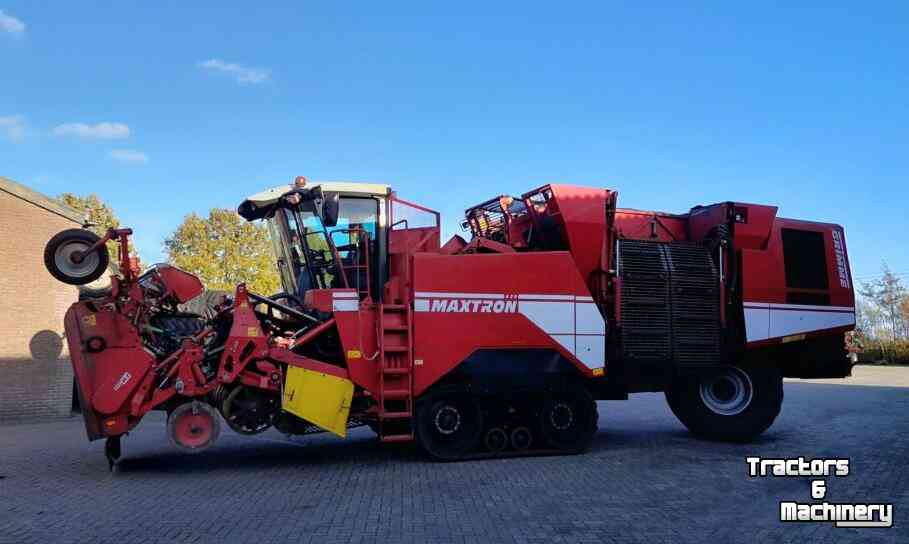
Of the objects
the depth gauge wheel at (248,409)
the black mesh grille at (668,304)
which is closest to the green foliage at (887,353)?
the black mesh grille at (668,304)

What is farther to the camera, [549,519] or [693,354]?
[693,354]

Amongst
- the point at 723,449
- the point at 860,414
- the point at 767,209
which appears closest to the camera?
the point at 723,449

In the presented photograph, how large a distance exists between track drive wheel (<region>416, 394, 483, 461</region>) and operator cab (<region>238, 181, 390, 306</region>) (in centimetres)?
165

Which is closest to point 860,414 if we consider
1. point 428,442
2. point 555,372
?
point 555,372

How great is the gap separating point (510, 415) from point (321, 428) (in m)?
2.44

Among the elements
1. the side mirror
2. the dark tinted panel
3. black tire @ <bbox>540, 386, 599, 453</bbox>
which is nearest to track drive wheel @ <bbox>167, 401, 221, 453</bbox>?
the side mirror

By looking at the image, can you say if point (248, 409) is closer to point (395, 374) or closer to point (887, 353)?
point (395, 374)

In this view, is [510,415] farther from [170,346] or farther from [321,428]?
[170,346]

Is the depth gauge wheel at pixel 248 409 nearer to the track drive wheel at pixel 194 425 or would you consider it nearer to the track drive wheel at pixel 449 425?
the track drive wheel at pixel 194 425

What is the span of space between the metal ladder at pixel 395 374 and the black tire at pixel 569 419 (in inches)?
71.1

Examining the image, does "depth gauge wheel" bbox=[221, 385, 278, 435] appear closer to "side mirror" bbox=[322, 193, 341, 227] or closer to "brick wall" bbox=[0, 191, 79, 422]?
"side mirror" bbox=[322, 193, 341, 227]

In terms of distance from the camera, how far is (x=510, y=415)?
28.1 feet

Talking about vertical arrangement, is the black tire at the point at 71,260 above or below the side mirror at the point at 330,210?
below

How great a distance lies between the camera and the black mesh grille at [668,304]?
9070mm
